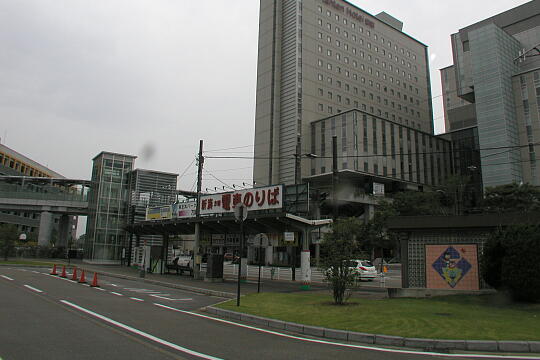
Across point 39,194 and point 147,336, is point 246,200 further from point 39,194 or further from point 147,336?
point 39,194

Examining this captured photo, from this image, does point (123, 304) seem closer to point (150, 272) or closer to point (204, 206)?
point (204, 206)

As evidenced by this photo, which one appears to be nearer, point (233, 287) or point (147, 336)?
point (147, 336)

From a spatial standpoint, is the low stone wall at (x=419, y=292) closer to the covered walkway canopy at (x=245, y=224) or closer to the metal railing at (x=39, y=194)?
the covered walkway canopy at (x=245, y=224)

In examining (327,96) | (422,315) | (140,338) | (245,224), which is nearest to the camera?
(140,338)

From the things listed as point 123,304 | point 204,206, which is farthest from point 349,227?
point 204,206

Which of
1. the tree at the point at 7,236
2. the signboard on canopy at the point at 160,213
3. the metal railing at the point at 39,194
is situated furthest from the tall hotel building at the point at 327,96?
the tree at the point at 7,236

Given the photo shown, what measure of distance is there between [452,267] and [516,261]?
4012 millimetres

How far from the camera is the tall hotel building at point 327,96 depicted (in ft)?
226

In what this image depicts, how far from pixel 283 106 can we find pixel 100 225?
4069 cm

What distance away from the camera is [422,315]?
1057 cm

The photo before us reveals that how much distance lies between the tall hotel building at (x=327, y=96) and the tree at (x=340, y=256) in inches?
1980

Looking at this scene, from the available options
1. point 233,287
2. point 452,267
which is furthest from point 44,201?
point 452,267

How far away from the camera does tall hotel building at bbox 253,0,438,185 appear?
68.9 m

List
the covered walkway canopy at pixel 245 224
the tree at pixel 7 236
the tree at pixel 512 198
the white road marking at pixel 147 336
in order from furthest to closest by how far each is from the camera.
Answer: the tree at pixel 512 198
the tree at pixel 7 236
the covered walkway canopy at pixel 245 224
the white road marking at pixel 147 336
